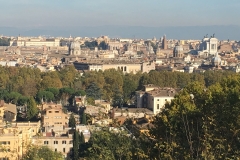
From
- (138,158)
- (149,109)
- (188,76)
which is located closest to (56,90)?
(149,109)

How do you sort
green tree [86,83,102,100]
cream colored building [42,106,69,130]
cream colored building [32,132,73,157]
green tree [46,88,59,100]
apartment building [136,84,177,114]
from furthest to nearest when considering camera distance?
green tree [86,83,102,100] < green tree [46,88,59,100] < apartment building [136,84,177,114] < cream colored building [42,106,69,130] < cream colored building [32,132,73,157]

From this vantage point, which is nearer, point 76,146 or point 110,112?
point 76,146

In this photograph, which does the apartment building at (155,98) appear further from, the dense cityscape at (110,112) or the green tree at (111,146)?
the green tree at (111,146)

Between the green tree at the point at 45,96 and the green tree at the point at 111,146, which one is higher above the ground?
the green tree at the point at 111,146

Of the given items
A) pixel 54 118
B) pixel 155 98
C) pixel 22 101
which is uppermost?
pixel 155 98

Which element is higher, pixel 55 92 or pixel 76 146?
pixel 76 146

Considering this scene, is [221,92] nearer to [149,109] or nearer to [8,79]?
[149,109]

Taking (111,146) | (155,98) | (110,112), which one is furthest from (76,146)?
(155,98)

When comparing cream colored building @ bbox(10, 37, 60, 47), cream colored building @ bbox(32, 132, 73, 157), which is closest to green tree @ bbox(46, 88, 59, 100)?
cream colored building @ bbox(32, 132, 73, 157)

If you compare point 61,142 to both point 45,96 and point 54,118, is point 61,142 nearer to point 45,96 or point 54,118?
point 54,118

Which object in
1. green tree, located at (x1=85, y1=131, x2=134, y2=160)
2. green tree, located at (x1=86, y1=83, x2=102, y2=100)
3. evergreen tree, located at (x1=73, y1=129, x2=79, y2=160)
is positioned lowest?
green tree, located at (x1=86, y1=83, x2=102, y2=100)

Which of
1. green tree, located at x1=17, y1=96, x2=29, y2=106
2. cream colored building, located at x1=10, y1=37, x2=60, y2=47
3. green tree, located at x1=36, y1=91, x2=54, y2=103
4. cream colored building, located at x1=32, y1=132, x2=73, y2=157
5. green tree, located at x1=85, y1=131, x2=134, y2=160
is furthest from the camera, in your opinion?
cream colored building, located at x1=10, y1=37, x2=60, y2=47

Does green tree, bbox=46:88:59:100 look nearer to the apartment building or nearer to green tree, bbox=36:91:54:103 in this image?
green tree, bbox=36:91:54:103

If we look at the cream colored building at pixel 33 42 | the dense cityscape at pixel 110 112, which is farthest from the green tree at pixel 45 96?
the cream colored building at pixel 33 42
